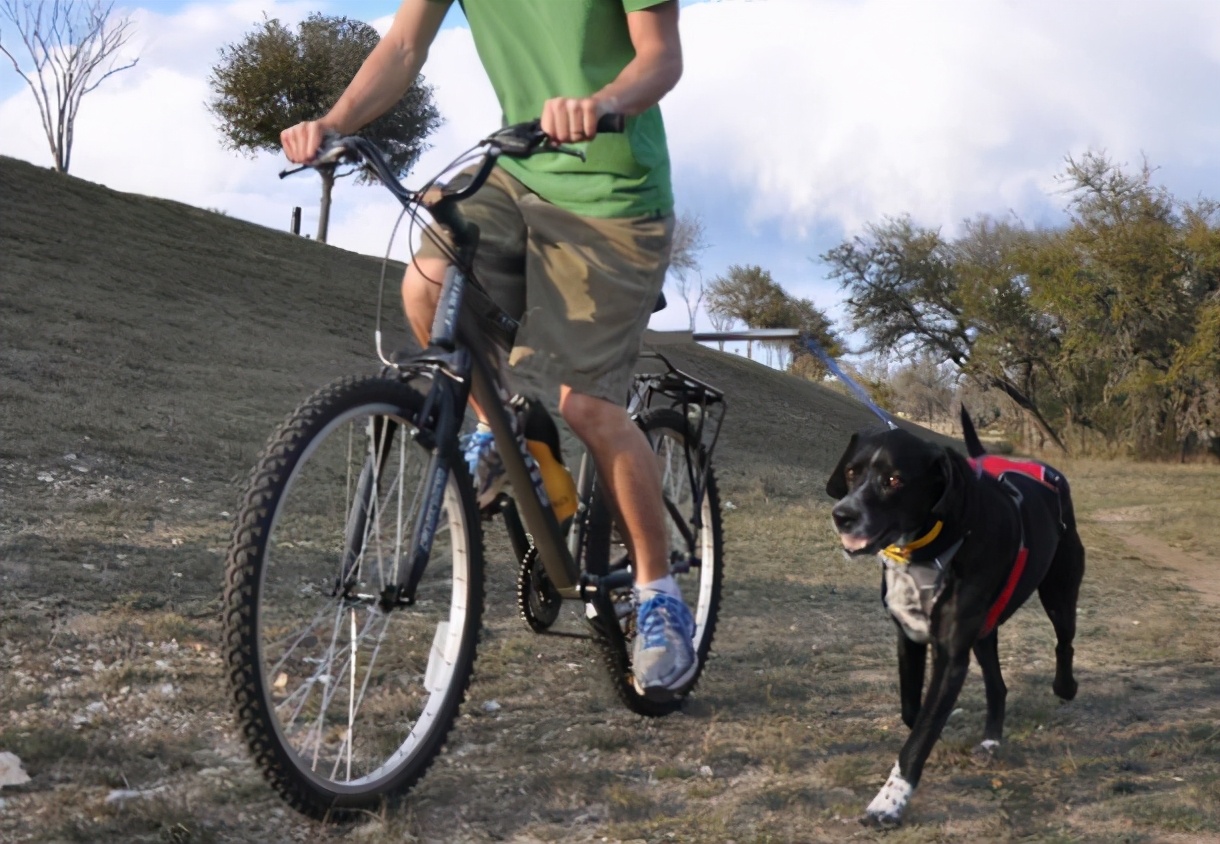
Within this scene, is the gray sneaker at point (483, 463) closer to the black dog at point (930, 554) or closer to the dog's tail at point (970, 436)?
the black dog at point (930, 554)

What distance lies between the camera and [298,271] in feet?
84.8

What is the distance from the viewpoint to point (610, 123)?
8.17ft

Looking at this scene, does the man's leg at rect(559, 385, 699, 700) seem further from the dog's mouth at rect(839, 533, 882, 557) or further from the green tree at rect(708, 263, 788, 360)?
the green tree at rect(708, 263, 788, 360)

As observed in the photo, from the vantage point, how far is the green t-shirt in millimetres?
2895

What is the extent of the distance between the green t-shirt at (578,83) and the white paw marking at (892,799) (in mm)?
1521

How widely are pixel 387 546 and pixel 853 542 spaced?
125 centimetres

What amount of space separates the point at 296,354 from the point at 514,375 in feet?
47.2

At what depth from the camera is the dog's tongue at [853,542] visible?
3203 mm

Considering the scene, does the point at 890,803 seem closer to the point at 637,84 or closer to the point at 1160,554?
the point at 637,84

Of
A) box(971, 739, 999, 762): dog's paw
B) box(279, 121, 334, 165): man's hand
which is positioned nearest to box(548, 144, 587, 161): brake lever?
box(279, 121, 334, 165): man's hand

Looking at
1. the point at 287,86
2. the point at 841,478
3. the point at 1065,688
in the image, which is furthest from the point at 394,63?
the point at 287,86

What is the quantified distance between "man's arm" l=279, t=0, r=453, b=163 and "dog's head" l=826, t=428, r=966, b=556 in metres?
1.60

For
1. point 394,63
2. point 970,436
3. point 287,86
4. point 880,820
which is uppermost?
point 287,86

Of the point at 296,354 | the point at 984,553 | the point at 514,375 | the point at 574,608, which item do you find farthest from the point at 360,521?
the point at 296,354
